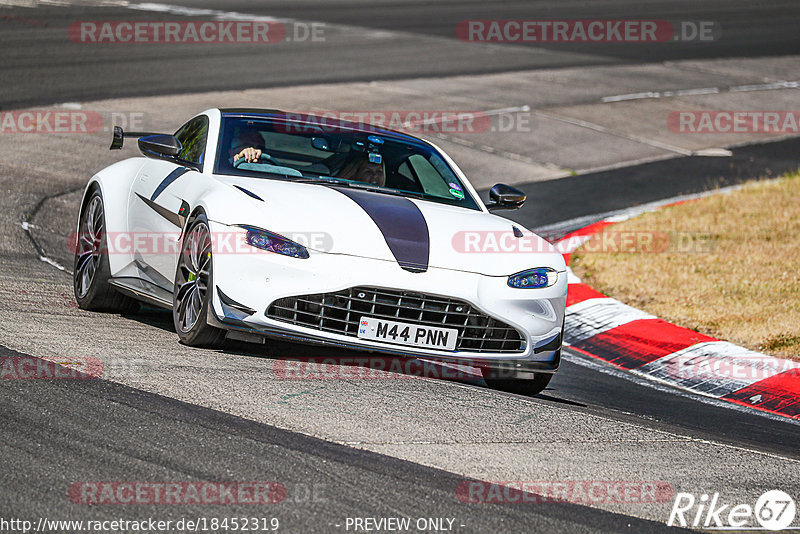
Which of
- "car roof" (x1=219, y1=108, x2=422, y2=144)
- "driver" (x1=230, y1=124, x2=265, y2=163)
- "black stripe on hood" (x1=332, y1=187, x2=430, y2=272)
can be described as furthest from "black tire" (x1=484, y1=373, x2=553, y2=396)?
"driver" (x1=230, y1=124, x2=265, y2=163)

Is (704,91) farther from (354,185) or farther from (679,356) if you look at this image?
(354,185)

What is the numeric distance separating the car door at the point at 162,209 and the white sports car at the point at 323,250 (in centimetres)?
1

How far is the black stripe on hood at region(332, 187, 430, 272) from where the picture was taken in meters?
6.30

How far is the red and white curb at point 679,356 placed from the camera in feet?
25.2

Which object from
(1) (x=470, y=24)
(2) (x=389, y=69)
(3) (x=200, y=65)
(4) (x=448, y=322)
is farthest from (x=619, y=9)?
(4) (x=448, y=322)

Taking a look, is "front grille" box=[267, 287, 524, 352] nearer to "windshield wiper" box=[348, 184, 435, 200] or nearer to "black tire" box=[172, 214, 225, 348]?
"black tire" box=[172, 214, 225, 348]

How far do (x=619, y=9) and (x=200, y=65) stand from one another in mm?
15680

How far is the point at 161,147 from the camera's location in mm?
7297

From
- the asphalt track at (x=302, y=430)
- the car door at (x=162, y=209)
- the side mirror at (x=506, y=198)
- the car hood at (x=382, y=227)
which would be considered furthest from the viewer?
the side mirror at (x=506, y=198)

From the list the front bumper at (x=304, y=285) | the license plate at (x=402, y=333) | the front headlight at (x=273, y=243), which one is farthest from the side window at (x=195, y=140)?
the license plate at (x=402, y=333)

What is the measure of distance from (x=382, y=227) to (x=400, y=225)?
138 mm

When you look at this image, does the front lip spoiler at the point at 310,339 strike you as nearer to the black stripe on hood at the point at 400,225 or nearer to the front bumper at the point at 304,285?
the front bumper at the point at 304,285

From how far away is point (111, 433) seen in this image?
4.72 metres

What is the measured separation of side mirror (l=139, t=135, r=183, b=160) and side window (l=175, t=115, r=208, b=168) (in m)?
0.15
